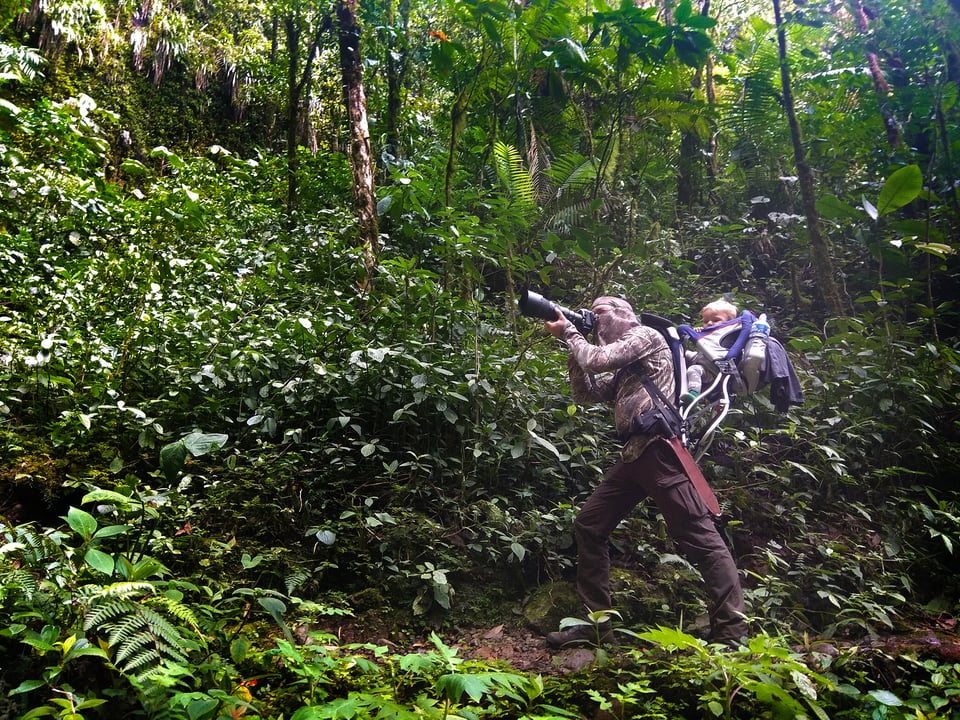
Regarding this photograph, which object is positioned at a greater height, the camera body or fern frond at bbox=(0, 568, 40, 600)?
the camera body

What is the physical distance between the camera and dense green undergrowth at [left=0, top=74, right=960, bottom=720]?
215 cm

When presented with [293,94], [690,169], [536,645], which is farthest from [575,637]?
[690,169]

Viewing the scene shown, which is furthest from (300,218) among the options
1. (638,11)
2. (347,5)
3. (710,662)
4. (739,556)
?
(710,662)

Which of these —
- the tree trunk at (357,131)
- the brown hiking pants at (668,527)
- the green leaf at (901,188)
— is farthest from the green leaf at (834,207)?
the tree trunk at (357,131)

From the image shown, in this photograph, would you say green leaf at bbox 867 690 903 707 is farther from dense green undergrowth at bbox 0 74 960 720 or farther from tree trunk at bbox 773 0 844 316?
tree trunk at bbox 773 0 844 316

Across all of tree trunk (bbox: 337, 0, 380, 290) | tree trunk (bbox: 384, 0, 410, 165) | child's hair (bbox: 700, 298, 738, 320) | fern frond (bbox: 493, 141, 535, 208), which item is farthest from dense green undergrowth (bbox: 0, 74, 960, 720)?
tree trunk (bbox: 384, 0, 410, 165)

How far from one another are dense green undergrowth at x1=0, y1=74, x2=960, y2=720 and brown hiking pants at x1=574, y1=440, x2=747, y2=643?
309 mm

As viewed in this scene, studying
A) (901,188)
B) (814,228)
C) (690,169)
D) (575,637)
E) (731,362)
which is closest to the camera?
(575,637)

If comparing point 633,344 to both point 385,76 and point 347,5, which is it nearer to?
point 347,5

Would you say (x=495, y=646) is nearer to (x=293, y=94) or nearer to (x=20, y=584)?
(x=20, y=584)

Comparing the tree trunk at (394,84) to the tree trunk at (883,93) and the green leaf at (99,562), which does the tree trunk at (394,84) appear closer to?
the tree trunk at (883,93)

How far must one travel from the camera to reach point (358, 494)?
3.95 meters

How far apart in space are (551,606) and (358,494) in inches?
56.0

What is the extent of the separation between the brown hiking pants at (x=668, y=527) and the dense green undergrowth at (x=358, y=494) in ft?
1.02
